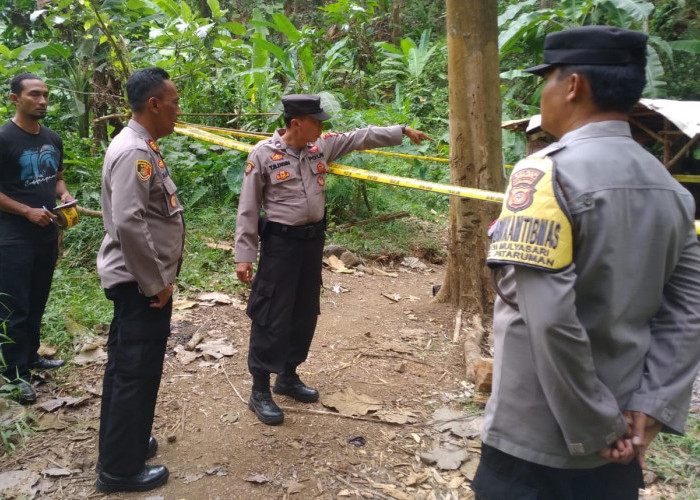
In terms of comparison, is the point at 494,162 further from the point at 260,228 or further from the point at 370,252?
the point at 370,252

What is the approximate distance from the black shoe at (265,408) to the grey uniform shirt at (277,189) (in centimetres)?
87

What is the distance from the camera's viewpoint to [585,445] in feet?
4.41

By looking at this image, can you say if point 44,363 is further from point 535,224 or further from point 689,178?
point 689,178

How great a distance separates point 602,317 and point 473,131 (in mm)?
3307

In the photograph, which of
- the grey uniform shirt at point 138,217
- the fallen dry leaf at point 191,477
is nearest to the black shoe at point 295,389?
the fallen dry leaf at point 191,477

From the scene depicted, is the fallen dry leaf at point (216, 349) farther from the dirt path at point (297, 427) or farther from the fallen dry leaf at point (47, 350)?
the fallen dry leaf at point (47, 350)

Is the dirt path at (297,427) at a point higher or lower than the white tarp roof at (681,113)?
lower

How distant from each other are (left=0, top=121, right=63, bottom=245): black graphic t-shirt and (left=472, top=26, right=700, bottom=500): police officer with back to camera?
11.3ft

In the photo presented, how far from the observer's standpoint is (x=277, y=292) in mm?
3332

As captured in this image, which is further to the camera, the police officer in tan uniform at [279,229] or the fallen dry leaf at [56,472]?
the police officer in tan uniform at [279,229]

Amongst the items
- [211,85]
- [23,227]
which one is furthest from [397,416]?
[211,85]

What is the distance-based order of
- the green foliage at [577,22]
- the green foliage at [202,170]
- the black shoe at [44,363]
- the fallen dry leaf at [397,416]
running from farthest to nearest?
the green foliage at [577,22], the green foliage at [202,170], the black shoe at [44,363], the fallen dry leaf at [397,416]

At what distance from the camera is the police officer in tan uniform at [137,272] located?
251cm

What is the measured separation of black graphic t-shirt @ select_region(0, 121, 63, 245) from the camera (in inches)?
144
